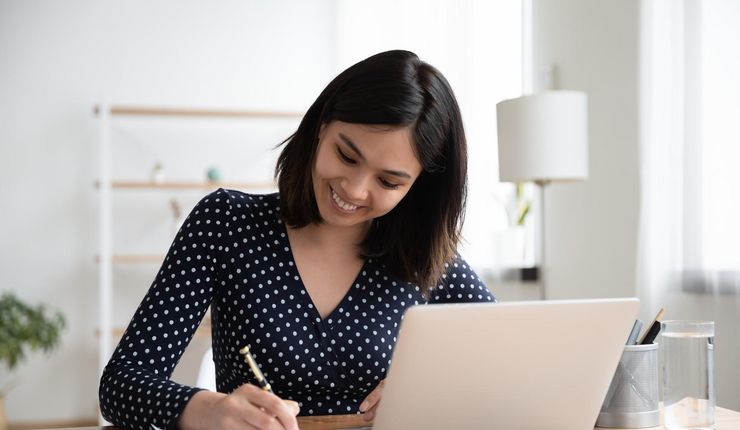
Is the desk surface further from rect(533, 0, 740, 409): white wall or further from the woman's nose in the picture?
rect(533, 0, 740, 409): white wall

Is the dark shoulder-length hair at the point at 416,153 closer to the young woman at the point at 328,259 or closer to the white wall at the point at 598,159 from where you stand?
the young woman at the point at 328,259

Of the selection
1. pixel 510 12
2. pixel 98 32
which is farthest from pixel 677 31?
pixel 98 32

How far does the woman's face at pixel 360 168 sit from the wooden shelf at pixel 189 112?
2948mm

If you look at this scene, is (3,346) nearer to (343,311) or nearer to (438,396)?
(343,311)

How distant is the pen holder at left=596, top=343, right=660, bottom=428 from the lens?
1211 mm

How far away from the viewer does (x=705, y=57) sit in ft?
8.15

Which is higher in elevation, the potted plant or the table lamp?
the table lamp

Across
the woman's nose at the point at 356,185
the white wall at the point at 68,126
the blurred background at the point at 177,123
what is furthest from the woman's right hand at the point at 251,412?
the white wall at the point at 68,126

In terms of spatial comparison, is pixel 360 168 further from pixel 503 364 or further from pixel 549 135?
pixel 549 135

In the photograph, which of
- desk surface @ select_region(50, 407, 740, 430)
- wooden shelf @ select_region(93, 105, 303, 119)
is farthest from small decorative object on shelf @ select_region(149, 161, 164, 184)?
desk surface @ select_region(50, 407, 740, 430)

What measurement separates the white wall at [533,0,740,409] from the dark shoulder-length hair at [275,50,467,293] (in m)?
1.32

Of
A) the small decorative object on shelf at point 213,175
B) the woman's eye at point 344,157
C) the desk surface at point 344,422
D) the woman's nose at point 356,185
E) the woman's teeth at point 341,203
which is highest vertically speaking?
the small decorative object on shelf at point 213,175

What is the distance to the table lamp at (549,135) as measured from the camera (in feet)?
9.22

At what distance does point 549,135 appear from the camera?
282 cm
